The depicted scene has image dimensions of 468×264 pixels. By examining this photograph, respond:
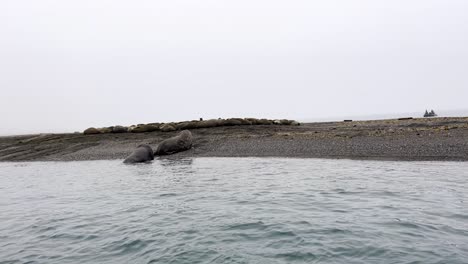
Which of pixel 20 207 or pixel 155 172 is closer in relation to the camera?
pixel 20 207

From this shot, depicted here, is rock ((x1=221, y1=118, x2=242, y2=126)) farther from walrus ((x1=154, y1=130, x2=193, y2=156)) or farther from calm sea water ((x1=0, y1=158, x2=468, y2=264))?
calm sea water ((x1=0, y1=158, x2=468, y2=264))

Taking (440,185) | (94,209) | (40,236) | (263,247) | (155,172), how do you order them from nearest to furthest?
(263,247) → (40,236) → (94,209) → (440,185) → (155,172)

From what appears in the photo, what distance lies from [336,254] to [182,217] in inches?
166

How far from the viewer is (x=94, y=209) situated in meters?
10.8

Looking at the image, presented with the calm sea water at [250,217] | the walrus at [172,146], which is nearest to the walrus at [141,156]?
the walrus at [172,146]

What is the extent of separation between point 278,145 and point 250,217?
47.3 ft

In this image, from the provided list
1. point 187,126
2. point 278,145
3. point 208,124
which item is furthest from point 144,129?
point 278,145

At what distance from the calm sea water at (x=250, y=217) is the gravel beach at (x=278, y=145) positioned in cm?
291

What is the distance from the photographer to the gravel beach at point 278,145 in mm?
18484

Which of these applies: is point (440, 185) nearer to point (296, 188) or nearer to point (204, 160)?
point (296, 188)

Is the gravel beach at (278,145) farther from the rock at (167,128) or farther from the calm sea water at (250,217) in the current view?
the calm sea water at (250,217)

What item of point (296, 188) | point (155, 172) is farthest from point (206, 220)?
point (155, 172)

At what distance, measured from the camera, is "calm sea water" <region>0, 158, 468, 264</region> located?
6770 millimetres

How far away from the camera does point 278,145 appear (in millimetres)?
23188
